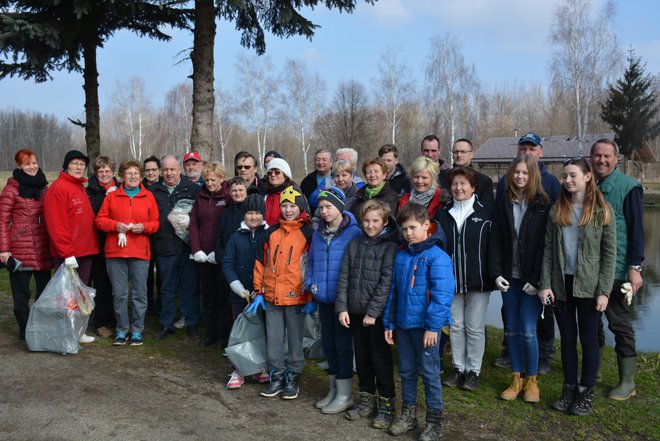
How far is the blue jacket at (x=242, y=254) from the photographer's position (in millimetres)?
4945

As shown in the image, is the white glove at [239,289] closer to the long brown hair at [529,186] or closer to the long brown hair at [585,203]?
the long brown hair at [529,186]

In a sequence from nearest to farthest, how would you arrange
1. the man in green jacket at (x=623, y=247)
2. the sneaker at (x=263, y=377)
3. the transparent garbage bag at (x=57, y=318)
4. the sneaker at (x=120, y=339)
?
the man in green jacket at (x=623, y=247) < the sneaker at (x=263, y=377) < the transparent garbage bag at (x=57, y=318) < the sneaker at (x=120, y=339)

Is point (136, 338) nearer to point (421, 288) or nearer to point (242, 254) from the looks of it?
point (242, 254)

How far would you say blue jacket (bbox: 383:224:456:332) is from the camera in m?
3.66

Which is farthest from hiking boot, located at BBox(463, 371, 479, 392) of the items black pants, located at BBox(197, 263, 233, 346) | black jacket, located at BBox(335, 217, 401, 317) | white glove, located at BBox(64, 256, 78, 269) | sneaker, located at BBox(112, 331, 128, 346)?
white glove, located at BBox(64, 256, 78, 269)

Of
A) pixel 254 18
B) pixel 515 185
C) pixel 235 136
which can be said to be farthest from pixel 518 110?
pixel 515 185

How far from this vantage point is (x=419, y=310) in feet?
12.3

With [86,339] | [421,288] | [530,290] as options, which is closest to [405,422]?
[421,288]

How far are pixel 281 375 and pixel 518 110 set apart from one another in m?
63.1

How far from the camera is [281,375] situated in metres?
4.59

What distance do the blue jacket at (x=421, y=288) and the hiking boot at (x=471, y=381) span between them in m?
1.12

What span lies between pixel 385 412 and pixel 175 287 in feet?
10.4

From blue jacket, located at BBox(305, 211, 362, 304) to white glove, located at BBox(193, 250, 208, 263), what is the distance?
5.86ft

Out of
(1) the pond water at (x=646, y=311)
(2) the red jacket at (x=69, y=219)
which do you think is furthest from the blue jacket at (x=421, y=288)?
(1) the pond water at (x=646, y=311)
